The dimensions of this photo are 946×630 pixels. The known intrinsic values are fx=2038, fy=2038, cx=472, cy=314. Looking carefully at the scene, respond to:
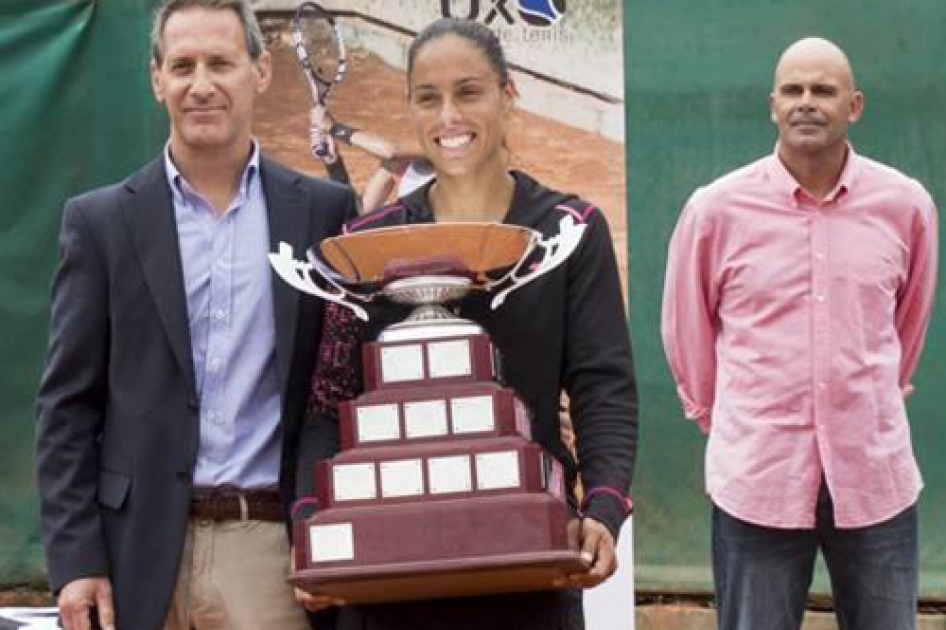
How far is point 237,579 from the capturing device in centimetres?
366

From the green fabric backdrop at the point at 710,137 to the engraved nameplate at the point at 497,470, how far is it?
3.01 metres

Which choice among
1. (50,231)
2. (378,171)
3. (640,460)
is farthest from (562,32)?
(50,231)

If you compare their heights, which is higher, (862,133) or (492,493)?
(862,133)

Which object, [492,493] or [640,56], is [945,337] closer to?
[640,56]

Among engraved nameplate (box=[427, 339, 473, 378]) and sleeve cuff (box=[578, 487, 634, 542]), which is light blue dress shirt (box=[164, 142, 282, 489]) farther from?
sleeve cuff (box=[578, 487, 634, 542])

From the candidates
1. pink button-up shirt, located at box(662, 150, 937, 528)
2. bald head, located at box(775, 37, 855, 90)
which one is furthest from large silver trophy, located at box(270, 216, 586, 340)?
bald head, located at box(775, 37, 855, 90)

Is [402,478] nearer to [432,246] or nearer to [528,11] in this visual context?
[432,246]

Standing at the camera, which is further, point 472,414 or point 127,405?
point 127,405

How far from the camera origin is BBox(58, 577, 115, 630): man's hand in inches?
142

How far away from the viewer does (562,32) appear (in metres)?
6.15

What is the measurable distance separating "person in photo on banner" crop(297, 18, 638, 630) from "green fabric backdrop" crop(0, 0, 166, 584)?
2.86m

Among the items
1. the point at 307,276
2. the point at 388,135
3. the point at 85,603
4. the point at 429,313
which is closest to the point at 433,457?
the point at 429,313

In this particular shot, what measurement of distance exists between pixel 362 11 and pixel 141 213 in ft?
8.68

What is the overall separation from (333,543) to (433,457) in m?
0.22
